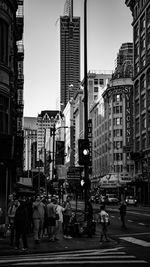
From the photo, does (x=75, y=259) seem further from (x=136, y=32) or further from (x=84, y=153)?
(x=136, y=32)

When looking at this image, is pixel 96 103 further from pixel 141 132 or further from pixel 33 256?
pixel 33 256

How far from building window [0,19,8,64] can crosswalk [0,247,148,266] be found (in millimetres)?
13270

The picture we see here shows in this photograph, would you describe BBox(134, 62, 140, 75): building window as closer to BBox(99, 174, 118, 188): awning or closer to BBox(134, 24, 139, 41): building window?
BBox(134, 24, 139, 41): building window

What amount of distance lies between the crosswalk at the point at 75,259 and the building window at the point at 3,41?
13.3m

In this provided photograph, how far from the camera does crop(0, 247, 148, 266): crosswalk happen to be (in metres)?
14.0

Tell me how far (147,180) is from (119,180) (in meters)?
5.52

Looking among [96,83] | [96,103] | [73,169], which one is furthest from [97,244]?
[96,83]

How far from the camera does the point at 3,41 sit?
2730 cm

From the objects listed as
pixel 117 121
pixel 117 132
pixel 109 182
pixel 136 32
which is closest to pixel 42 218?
pixel 109 182

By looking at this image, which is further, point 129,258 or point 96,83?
point 96,83

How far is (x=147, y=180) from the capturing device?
83.0m

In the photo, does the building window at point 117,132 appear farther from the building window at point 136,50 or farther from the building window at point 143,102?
the building window at point 143,102

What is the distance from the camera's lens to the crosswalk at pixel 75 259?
13970 mm

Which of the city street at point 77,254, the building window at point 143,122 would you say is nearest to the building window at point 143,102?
the building window at point 143,122
